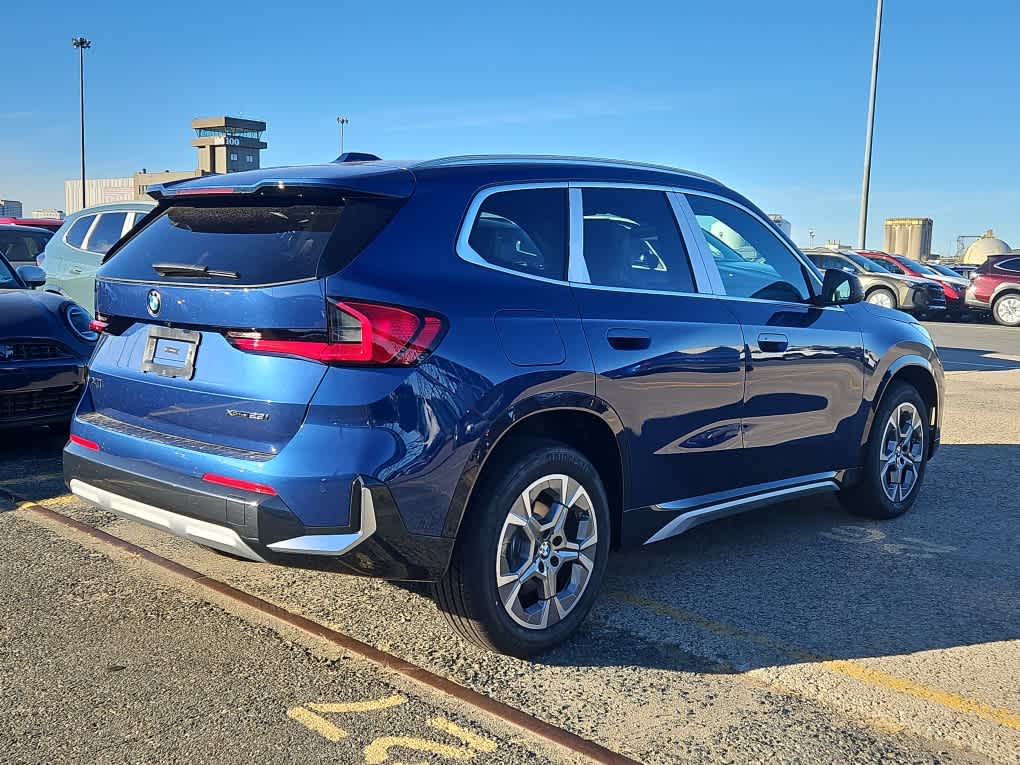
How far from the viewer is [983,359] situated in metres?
15.2

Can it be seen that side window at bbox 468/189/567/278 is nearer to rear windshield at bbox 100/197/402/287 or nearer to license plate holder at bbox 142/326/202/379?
rear windshield at bbox 100/197/402/287

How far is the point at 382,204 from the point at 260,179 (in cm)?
49

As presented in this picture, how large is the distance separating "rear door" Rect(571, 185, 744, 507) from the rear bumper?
0.98 meters

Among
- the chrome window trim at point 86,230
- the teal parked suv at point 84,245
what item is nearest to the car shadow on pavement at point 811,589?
the teal parked suv at point 84,245

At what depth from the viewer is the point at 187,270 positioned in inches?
140

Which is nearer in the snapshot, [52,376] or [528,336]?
[528,336]

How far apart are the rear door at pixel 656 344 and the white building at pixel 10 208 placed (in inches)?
5645

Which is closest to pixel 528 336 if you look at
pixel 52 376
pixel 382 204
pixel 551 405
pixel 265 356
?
pixel 551 405

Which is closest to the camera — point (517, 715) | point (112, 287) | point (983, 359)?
point (517, 715)

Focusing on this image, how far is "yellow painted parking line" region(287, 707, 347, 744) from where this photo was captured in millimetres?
3049

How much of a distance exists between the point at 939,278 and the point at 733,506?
22.4 m

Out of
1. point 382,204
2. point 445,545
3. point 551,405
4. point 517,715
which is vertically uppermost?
point 382,204

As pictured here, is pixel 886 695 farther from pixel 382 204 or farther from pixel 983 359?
pixel 983 359

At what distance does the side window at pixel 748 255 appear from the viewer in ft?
15.5
